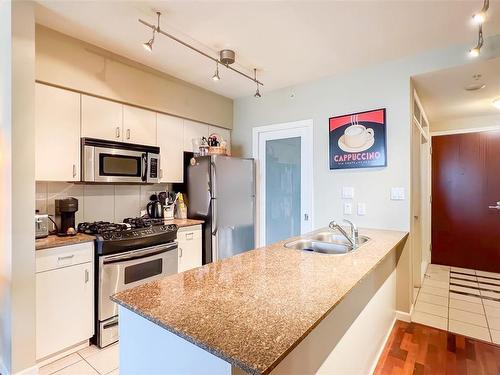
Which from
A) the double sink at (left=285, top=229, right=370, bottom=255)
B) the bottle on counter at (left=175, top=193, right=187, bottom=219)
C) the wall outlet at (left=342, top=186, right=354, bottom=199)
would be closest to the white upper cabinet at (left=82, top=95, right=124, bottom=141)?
the bottle on counter at (left=175, top=193, right=187, bottom=219)

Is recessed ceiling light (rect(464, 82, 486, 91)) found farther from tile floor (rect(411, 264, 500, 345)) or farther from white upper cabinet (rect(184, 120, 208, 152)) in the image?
white upper cabinet (rect(184, 120, 208, 152))

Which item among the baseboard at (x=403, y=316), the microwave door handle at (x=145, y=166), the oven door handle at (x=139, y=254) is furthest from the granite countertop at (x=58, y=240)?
the baseboard at (x=403, y=316)

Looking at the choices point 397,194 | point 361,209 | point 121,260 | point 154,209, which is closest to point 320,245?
point 361,209

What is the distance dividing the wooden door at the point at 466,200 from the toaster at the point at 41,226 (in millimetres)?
5111

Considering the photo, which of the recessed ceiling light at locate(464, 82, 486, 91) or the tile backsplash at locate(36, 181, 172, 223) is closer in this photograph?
the tile backsplash at locate(36, 181, 172, 223)

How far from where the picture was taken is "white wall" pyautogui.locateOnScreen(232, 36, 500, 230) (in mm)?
2590

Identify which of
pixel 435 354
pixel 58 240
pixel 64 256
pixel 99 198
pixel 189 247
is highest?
pixel 99 198

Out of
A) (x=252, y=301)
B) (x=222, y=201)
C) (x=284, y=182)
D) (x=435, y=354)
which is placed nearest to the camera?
(x=252, y=301)

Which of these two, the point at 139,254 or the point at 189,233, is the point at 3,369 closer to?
the point at 139,254

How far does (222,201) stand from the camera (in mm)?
3189

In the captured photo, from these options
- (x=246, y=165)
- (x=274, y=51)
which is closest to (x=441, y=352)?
(x=246, y=165)

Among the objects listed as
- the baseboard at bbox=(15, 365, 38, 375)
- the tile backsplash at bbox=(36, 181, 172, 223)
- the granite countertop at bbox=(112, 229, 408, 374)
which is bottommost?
the baseboard at bbox=(15, 365, 38, 375)

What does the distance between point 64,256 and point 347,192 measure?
2.64 m

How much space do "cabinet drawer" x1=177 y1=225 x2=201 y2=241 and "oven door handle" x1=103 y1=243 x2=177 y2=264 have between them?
0.16 meters
